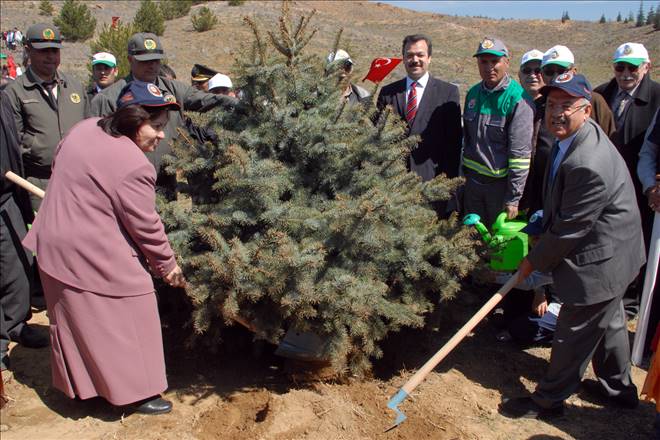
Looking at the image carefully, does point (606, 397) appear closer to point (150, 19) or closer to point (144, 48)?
point (144, 48)

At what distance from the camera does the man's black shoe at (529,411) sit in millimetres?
3701

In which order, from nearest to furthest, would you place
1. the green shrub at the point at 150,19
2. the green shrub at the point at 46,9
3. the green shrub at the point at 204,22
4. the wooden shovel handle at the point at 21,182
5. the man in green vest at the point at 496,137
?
the wooden shovel handle at the point at 21,182
the man in green vest at the point at 496,137
the green shrub at the point at 150,19
the green shrub at the point at 46,9
the green shrub at the point at 204,22

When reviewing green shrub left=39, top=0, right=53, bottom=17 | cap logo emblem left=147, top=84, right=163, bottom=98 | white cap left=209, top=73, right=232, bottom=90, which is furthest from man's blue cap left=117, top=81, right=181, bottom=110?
green shrub left=39, top=0, right=53, bottom=17

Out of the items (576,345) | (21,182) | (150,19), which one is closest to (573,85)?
(576,345)

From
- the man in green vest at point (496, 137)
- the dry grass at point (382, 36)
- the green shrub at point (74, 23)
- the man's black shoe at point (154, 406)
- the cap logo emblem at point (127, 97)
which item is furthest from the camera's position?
the green shrub at point (74, 23)

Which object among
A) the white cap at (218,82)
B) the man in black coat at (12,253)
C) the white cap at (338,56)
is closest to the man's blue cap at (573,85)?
the white cap at (338,56)

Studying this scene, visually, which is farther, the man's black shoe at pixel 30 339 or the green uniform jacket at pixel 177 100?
the green uniform jacket at pixel 177 100

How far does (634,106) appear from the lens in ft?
15.6

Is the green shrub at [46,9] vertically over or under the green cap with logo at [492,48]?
over

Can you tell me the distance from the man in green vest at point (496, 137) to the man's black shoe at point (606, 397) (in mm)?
1320

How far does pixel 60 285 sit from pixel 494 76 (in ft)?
11.1

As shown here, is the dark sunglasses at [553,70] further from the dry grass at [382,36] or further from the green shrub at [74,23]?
the green shrub at [74,23]

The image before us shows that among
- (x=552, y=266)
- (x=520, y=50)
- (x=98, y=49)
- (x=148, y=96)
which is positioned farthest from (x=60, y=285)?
(x=520, y=50)

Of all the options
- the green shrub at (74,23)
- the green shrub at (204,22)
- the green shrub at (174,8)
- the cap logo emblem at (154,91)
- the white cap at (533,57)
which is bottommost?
the cap logo emblem at (154,91)
